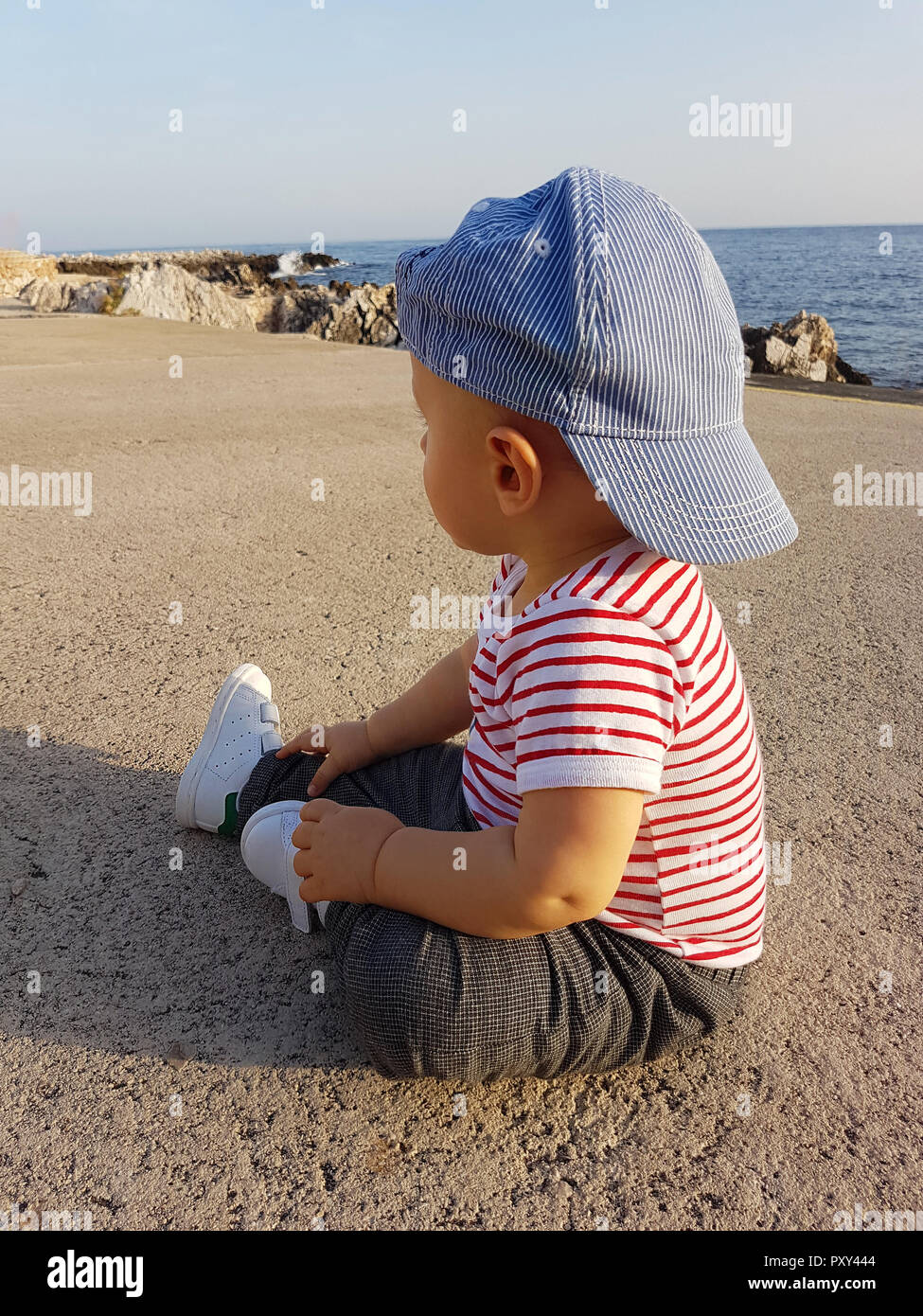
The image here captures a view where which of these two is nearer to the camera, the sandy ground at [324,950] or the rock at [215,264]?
the sandy ground at [324,950]

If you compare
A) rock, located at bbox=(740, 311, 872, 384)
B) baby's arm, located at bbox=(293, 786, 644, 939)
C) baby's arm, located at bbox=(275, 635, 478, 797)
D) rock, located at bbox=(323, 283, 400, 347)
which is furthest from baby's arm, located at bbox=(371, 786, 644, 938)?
rock, located at bbox=(323, 283, 400, 347)

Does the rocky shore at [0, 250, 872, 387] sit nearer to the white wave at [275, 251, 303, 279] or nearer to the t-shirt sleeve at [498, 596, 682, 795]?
the t-shirt sleeve at [498, 596, 682, 795]

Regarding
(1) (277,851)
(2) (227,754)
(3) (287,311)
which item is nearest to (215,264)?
(3) (287,311)

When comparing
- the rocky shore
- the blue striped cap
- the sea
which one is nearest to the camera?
the blue striped cap

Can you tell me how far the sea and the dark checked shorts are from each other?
1.12m

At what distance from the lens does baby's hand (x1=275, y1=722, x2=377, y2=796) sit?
1.93 m

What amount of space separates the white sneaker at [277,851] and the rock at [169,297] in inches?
475

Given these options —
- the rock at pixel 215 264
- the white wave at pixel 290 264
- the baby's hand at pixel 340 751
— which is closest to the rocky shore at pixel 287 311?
the rock at pixel 215 264

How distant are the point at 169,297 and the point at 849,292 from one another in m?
23.0

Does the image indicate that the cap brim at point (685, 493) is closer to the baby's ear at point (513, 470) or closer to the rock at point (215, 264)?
the baby's ear at point (513, 470)

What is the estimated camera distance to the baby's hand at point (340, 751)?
1932 millimetres

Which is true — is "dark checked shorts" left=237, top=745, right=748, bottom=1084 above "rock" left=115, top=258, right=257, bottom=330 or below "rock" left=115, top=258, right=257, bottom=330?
below
